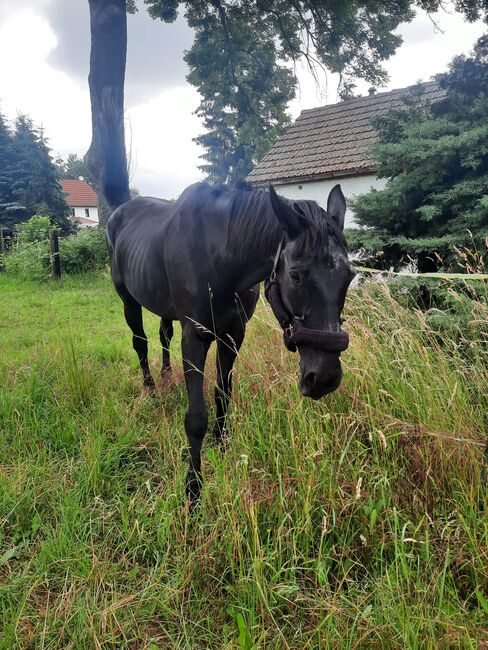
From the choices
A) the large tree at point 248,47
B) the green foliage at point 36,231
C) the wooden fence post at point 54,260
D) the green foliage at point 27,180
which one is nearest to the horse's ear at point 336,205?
the large tree at point 248,47

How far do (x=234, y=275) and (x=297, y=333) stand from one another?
80cm

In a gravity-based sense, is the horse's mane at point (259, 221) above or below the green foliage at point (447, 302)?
above

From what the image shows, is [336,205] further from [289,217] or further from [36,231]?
[36,231]

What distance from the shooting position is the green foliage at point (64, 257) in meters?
10.8

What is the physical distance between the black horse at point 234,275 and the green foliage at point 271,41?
690cm

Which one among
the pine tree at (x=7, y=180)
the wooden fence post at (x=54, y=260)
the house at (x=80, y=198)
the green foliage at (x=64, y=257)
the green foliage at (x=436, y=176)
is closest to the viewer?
the green foliage at (x=436, y=176)

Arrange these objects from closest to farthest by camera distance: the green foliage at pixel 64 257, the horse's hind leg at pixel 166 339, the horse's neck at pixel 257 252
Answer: the horse's neck at pixel 257 252
the horse's hind leg at pixel 166 339
the green foliage at pixel 64 257

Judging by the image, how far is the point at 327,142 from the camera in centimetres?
1398

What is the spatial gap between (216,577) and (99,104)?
923 cm

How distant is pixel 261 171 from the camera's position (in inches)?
591

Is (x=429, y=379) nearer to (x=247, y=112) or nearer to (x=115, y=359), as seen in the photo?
(x=115, y=359)

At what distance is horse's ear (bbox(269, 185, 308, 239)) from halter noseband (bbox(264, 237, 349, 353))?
118 millimetres

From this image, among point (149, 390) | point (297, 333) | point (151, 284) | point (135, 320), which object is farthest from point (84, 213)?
point (297, 333)

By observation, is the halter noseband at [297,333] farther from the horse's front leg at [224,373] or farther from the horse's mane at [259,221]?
the horse's front leg at [224,373]
